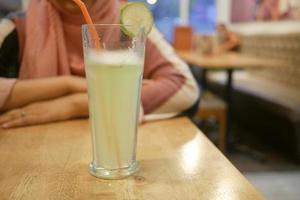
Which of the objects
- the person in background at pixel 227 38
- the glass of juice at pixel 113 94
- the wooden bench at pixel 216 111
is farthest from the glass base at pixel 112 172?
the person in background at pixel 227 38

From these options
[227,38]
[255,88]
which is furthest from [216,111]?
[227,38]

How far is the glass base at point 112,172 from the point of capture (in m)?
0.63

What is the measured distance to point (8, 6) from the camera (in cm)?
455

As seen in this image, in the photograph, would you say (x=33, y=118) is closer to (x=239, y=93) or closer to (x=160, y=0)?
(x=239, y=93)

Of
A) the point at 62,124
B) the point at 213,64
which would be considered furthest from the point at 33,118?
the point at 213,64

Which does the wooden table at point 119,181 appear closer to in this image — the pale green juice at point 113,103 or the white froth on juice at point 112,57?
the pale green juice at point 113,103

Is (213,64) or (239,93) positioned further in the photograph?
(239,93)

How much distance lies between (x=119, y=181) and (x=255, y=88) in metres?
3.28

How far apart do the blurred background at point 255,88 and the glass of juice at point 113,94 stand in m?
1.46

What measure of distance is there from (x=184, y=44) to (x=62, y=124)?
3.03 metres

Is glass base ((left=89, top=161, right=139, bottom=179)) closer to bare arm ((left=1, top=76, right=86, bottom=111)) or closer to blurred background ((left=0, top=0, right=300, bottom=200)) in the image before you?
bare arm ((left=1, top=76, right=86, bottom=111))

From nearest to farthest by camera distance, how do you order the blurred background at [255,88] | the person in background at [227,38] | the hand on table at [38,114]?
1. the hand on table at [38,114]
2. the blurred background at [255,88]
3. the person in background at [227,38]

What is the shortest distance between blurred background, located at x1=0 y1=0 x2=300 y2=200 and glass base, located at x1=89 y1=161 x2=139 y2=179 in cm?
147

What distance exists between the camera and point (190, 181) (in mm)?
605
